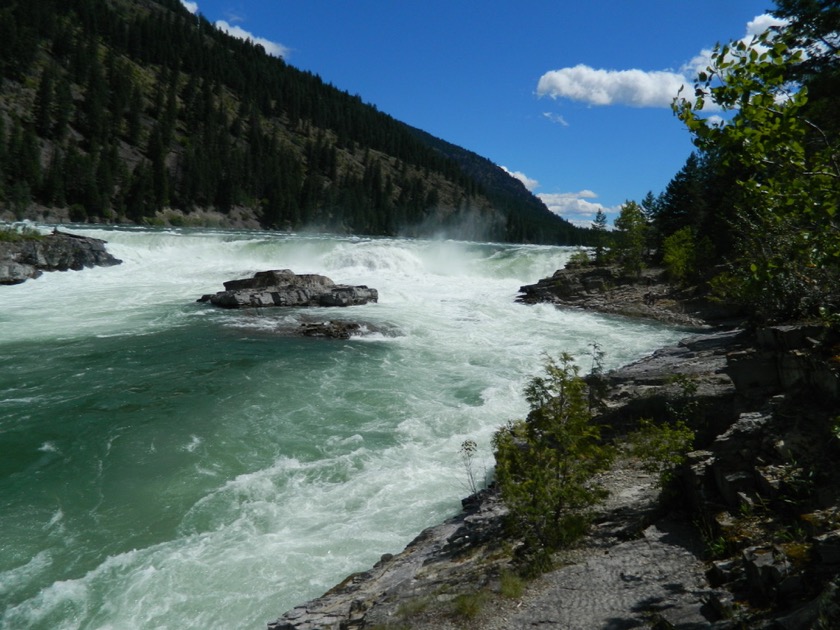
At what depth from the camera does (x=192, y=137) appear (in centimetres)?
10294

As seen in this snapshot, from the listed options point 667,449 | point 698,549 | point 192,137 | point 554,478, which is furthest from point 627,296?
point 192,137

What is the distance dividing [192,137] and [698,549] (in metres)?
113

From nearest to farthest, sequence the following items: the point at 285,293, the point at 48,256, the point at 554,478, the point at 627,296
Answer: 1. the point at 554,478
2. the point at 285,293
3. the point at 627,296
4. the point at 48,256

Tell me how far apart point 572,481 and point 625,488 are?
5.02 feet

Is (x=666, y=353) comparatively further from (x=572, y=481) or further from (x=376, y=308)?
(x=376, y=308)

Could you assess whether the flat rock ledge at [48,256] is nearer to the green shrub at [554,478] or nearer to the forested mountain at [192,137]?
the green shrub at [554,478]

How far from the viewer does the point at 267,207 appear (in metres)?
95.0

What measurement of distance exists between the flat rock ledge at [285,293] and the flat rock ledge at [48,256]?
1095 centimetres

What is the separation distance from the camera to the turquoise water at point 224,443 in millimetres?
7238

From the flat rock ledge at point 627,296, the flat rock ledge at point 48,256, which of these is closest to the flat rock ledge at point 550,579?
the flat rock ledge at point 627,296

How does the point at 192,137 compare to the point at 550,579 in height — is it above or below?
above

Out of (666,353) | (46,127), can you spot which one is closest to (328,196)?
(46,127)

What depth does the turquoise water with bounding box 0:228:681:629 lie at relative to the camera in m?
7.24

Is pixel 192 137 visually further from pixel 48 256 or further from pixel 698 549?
pixel 698 549
